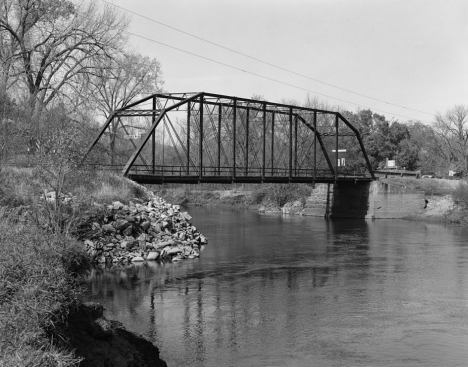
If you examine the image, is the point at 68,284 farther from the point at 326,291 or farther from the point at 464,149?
the point at 464,149

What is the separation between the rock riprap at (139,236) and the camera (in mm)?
29859

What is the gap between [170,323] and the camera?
18.0 metres

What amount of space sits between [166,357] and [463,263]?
20.0 metres

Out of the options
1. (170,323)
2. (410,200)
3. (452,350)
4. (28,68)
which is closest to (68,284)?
(170,323)

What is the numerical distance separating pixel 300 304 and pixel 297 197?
54.7 meters

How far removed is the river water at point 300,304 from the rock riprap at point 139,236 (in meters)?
1.48

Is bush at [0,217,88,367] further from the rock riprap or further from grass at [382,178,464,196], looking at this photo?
grass at [382,178,464,196]

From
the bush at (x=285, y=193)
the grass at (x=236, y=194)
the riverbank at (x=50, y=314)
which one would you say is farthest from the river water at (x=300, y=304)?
the grass at (x=236, y=194)

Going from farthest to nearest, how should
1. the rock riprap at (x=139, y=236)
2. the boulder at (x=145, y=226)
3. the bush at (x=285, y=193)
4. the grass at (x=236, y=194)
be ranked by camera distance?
the grass at (x=236, y=194), the bush at (x=285, y=193), the boulder at (x=145, y=226), the rock riprap at (x=139, y=236)

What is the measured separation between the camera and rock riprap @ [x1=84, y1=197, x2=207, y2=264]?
2986 centimetres

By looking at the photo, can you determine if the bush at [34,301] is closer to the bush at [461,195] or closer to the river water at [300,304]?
the river water at [300,304]

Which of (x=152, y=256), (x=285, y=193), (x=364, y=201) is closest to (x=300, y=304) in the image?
(x=152, y=256)

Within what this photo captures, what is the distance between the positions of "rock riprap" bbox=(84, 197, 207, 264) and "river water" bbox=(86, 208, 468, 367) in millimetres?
1478

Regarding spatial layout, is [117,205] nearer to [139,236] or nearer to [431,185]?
[139,236]
